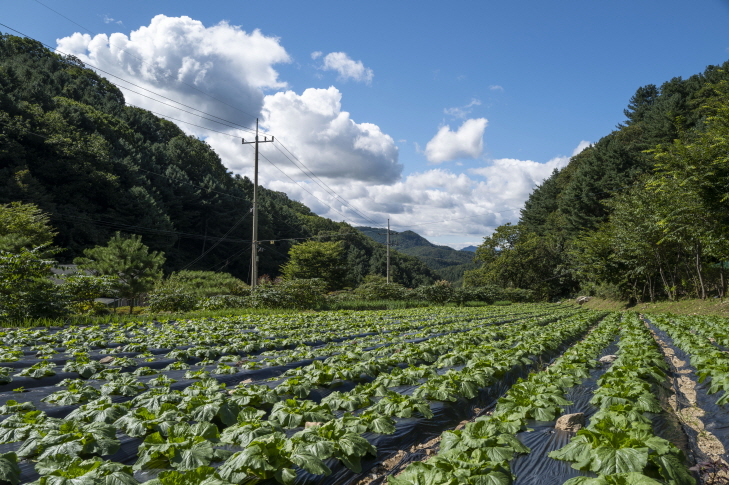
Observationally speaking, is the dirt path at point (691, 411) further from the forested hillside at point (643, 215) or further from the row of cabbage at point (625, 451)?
the forested hillside at point (643, 215)

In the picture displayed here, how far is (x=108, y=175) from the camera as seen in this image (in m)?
36.6

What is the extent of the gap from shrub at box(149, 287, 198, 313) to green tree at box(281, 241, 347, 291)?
2742cm

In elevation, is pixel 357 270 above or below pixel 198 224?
below

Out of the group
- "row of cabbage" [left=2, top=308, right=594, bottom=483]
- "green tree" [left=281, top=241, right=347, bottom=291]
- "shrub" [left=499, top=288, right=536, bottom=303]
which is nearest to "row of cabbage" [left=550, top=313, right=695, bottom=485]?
"row of cabbage" [left=2, top=308, right=594, bottom=483]

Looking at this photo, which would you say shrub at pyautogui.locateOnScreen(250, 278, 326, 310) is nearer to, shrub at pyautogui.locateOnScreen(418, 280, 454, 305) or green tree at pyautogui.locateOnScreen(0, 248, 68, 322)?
green tree at pyautogui.locateOnScreen(0, 248, 68, 322)

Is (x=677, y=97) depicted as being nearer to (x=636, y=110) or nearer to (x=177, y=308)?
(x=636, y=110)

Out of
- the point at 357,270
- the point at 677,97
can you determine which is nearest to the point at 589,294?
the point at 677,97

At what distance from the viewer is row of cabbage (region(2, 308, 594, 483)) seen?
8.43 feet

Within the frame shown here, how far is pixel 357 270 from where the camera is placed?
72812 millimetres

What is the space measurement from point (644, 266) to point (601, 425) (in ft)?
82.0

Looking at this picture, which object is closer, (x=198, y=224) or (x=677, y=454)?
(x=677, y=454)

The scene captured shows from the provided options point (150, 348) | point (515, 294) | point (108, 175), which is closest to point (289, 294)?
point (150, 348)

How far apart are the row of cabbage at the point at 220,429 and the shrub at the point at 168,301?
48.1ft

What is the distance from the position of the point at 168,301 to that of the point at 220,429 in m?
16.1
